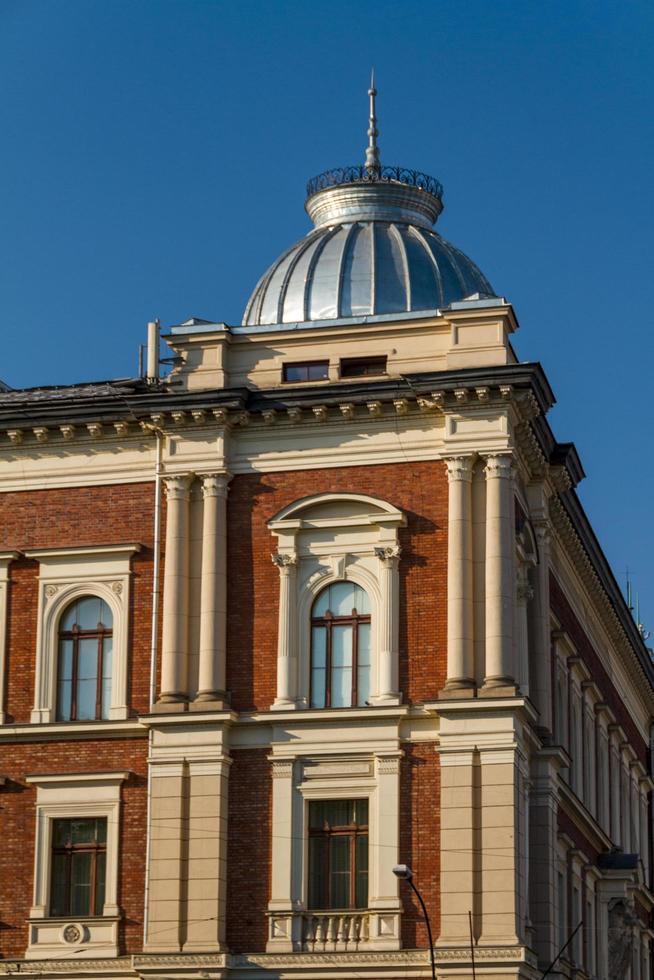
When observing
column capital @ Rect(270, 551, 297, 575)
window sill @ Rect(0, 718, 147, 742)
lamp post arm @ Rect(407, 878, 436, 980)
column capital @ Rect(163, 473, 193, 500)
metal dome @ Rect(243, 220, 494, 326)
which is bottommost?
lamp post arm @ Rect(407, 878, 436, 980)

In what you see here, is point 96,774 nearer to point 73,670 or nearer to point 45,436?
point 73,670

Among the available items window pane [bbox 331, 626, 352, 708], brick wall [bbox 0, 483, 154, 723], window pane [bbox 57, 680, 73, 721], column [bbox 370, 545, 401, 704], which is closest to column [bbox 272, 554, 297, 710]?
window pane [bbox 331, 626, 352, 708]

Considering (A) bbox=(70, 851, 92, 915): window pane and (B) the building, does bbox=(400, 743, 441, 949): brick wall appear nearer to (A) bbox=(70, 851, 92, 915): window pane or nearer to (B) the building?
(B) the building

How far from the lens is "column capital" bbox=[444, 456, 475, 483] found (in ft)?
141

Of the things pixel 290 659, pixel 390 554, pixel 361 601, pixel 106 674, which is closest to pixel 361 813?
pixel 290 659

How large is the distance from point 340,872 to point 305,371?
1046 centimetres

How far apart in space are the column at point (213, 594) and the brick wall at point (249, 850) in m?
1.40

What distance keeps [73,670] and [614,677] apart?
19.5 m

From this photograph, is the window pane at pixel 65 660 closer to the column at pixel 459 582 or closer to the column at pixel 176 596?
the column at pixel 176 596

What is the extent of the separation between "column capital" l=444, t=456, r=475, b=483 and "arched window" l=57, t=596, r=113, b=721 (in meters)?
7.64

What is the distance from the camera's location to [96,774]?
4344 cm

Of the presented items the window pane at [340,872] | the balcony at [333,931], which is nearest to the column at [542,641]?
the window pane at [340,872]

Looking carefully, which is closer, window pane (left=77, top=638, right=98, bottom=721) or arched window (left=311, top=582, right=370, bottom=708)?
arched window (left=311, top=582, right=370, bottom=708)

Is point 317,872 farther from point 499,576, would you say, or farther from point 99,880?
point 499,576
